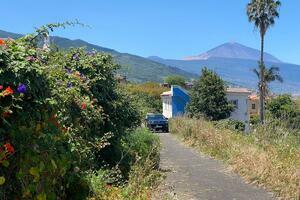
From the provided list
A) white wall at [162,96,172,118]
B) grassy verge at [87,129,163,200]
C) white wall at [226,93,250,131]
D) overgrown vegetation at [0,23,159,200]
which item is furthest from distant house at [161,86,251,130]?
overgrown vegetation at [0,23,159,200]

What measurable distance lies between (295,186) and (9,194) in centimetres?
717

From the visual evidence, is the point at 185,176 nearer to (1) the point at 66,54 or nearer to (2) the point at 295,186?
(2) the point at 295,186

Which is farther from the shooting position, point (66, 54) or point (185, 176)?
point (185, 176)

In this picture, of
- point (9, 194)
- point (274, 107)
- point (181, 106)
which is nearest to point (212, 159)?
point (9, 194)

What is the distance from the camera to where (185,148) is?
22.6m

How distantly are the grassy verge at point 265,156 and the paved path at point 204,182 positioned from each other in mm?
305

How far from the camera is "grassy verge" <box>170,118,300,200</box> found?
1095 centimetres

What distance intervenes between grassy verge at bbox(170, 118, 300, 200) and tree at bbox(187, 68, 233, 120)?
28.0m

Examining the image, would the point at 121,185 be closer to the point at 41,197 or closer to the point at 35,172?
the point at 41,197

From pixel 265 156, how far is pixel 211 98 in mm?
35208

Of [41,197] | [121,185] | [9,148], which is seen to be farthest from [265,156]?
[9,148]

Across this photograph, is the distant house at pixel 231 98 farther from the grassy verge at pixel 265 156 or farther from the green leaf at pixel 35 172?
the green leaf at pixel 35 172

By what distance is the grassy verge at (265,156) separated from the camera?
1095cm

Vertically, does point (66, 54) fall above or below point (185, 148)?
above
